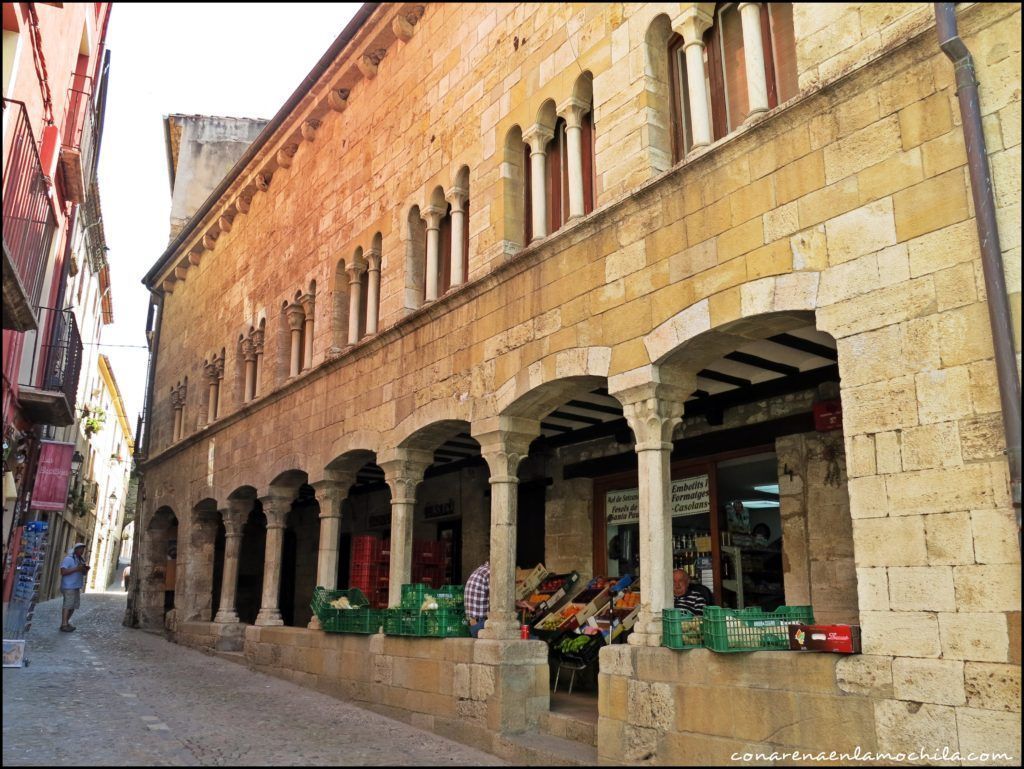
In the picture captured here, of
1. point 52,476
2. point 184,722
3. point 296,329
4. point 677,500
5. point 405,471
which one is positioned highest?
point 296,329

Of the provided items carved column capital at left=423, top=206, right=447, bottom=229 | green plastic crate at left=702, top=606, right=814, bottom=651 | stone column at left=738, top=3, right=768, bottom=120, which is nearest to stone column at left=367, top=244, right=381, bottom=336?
carved column capital at left=423, top=206, right=447, bottom=229

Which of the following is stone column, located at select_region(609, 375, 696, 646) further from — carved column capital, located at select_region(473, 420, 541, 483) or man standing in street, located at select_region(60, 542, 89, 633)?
man standing in street, located at select_region(60, 542, 89, 633)

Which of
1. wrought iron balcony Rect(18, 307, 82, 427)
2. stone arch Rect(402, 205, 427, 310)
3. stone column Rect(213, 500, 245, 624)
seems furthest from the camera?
stone column Rect(213, 500, 245, 624)

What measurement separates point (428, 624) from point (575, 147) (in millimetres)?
4928

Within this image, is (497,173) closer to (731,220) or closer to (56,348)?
(731,220)

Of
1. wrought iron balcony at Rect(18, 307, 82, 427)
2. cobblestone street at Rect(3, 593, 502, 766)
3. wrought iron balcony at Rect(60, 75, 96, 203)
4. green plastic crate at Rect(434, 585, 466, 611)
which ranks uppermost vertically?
wrought iron balcony at Rect(60, 75, 96, 203)

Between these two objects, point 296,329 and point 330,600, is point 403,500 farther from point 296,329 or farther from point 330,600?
point 296,329

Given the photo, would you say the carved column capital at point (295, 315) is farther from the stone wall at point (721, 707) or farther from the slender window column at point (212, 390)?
the stone wall at point (721, 707)

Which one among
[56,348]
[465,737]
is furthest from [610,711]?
[56,348]

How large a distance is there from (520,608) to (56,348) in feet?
26.1

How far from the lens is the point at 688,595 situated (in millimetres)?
7734

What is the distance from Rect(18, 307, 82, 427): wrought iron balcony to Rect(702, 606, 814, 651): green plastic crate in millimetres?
9796

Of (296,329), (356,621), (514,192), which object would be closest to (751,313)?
(514,192)

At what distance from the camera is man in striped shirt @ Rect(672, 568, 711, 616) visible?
755 cm
